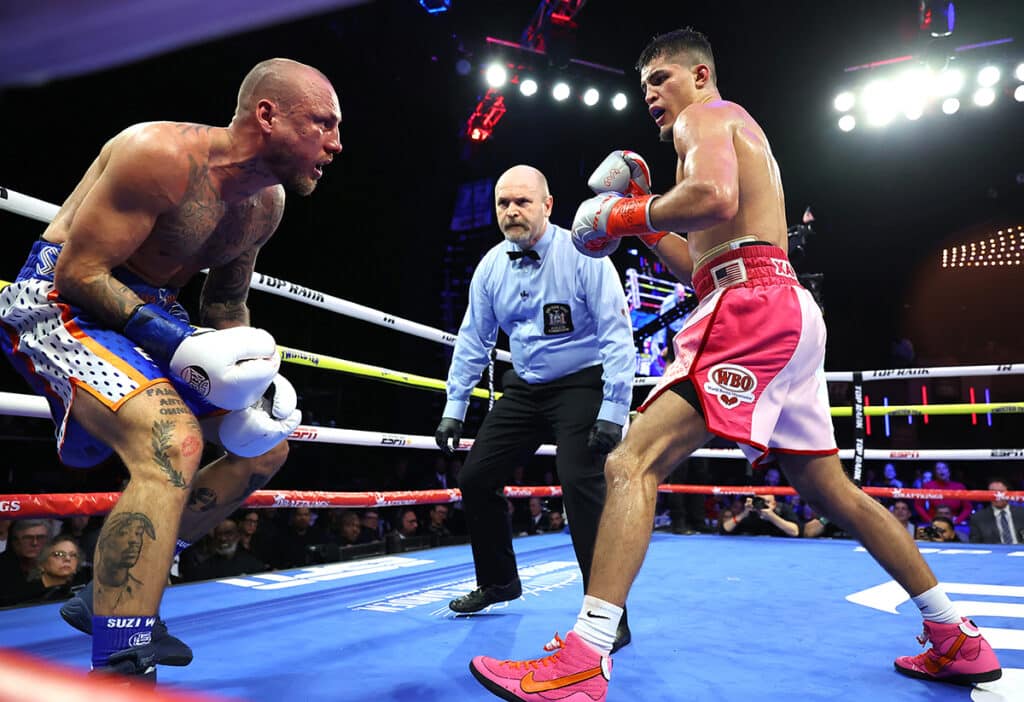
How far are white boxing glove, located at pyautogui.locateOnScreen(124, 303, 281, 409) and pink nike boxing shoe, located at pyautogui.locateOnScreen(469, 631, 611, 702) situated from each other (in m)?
0.75

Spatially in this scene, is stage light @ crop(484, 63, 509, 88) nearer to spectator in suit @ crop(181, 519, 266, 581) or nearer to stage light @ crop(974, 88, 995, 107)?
stage light @ crop(974, 88, 995, 107)

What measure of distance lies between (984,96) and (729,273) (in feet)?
26.7

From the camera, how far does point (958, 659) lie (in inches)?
64.1

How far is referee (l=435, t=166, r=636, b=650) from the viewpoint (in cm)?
226

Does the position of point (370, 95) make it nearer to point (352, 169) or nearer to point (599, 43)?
point (352, 169)

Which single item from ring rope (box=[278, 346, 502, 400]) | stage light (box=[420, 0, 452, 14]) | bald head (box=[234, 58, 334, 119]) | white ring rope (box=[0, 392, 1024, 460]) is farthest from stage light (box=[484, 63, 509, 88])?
bald head (box=[234, 58, 334, 119])

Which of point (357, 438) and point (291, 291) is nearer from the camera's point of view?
point (291, 291)

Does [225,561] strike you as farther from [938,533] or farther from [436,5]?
[436,5]

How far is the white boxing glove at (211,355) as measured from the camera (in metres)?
1.38

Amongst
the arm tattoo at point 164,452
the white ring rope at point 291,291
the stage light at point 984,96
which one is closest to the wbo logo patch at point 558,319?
the white ring rope at point 291,291

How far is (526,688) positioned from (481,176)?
10559mm

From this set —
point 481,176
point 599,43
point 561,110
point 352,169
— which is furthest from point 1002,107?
point 352,169

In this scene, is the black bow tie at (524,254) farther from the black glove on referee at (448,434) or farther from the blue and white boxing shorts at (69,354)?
the blue and white boxing shorts at (69,354)

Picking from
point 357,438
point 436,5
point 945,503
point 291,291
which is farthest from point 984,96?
point 291,291
